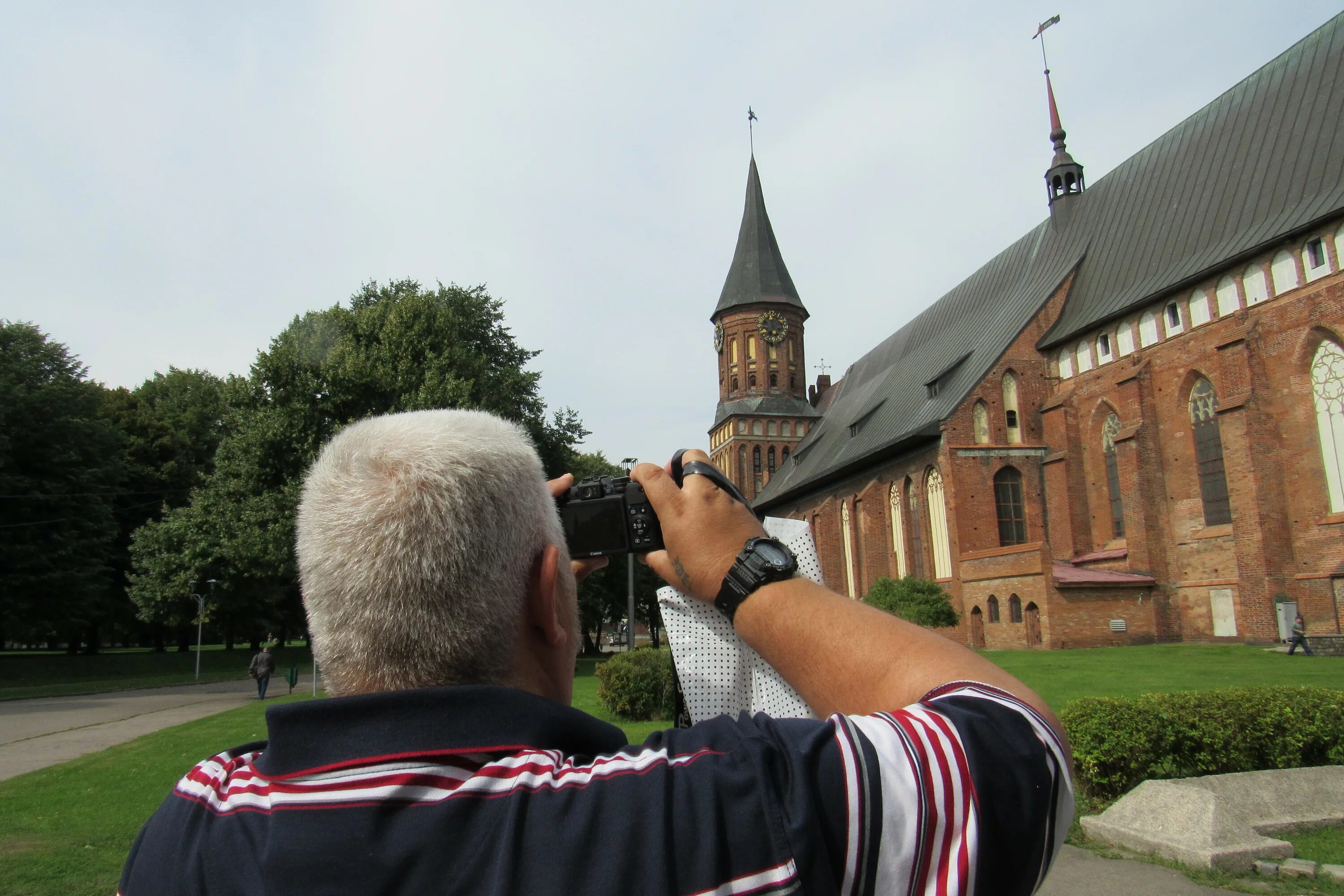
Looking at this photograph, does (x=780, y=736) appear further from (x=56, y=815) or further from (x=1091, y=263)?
(x=1091, y=263)

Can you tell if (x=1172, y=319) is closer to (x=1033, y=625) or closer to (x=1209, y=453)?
(x=1209, y=453)

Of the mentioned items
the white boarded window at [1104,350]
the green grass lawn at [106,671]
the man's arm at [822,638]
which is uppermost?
the white boarded window at [1104,350]

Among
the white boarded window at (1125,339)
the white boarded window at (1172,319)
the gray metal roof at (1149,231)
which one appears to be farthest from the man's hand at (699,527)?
the white boarded window at (1125,339)

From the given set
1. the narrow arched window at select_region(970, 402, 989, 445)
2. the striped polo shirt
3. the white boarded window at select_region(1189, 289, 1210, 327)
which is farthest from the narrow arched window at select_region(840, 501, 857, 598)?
the striped polo shirt

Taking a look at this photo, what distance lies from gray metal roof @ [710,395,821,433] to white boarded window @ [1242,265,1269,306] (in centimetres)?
3248

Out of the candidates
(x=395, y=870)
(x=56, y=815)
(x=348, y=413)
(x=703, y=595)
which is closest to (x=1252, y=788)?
(x=703, y=595)

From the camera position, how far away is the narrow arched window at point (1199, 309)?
26594mm

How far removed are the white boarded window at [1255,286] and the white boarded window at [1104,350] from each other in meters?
5.26

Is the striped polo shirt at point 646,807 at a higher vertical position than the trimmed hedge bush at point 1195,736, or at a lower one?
higher

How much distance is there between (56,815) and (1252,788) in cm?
986

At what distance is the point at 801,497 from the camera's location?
47500 mm

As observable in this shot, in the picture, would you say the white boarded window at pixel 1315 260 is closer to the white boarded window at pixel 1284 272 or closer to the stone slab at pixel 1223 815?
the white boarded window at pixel 1284 272

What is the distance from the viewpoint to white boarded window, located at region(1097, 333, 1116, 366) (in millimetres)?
30469

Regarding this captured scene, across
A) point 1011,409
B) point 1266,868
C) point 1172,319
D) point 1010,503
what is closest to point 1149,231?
point 1172,319
